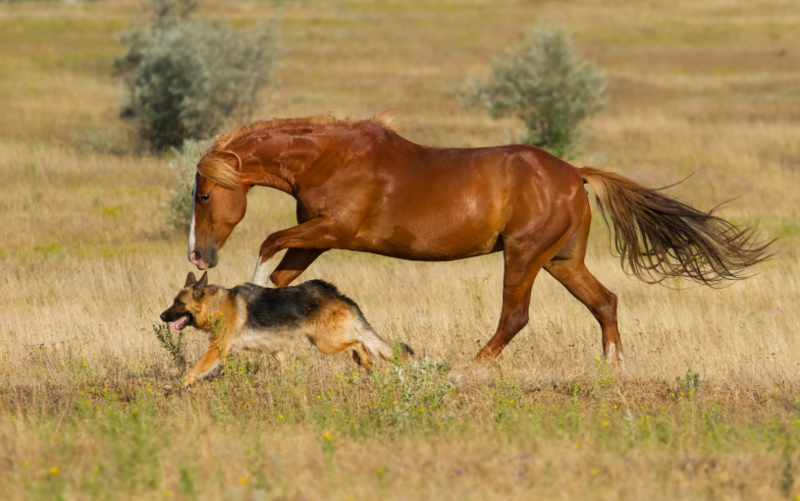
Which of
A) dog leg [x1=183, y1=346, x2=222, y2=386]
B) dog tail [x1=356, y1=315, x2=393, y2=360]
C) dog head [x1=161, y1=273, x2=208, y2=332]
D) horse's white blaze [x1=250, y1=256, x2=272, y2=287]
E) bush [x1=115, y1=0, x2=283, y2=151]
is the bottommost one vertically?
dog leg [x1=183, y1=346, x2=222, y2=386]

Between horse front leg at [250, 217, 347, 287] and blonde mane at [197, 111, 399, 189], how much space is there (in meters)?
0.60

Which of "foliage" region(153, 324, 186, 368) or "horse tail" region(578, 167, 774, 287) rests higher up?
"horse tail" region(578, 167, 774, 287)

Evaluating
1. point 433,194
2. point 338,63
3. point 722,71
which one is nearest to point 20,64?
point 338,63

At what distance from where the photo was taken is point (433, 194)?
24.1ft

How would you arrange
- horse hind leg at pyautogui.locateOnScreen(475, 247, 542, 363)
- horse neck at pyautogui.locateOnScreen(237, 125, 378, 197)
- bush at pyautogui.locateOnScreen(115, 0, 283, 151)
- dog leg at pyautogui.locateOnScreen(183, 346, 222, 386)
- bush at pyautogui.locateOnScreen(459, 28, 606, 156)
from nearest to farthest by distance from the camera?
dog leg at pyautogui.locateOnScreen(183, 346, 222, 386) → horse neck at pyautogui.locateOnScreen(237, 125, 378, 197) → horse hind leg at pyautogui.locateOnScreen(475, 247, 542, 363) → bush at pyautogui.locateOnScreen(115, 0, 283, 151) → bush at pyautogui.locateOnScreen(459, 28, 606, 156)

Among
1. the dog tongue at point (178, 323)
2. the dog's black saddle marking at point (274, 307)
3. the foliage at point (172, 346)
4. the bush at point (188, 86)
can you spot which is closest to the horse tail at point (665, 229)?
the dog's black saddle marking at point (274, 307)

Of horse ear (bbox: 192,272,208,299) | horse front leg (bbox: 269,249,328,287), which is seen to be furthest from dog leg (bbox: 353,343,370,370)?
horse ear (bbox: 192,272,208,299)

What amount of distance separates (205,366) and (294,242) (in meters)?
1.14

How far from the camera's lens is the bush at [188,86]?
2391 cm

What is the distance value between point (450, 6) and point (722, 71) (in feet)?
91.4

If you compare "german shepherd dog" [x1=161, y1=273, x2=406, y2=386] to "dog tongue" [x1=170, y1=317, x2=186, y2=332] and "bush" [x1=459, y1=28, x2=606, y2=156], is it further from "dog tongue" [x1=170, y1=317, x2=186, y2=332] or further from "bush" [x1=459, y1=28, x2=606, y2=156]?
"bush" [x1=459, y1=28, x2=606, y2=156]

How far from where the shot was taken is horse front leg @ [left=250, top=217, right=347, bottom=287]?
6930mm

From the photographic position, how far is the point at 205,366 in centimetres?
689

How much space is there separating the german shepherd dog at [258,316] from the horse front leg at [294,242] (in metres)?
0.16
